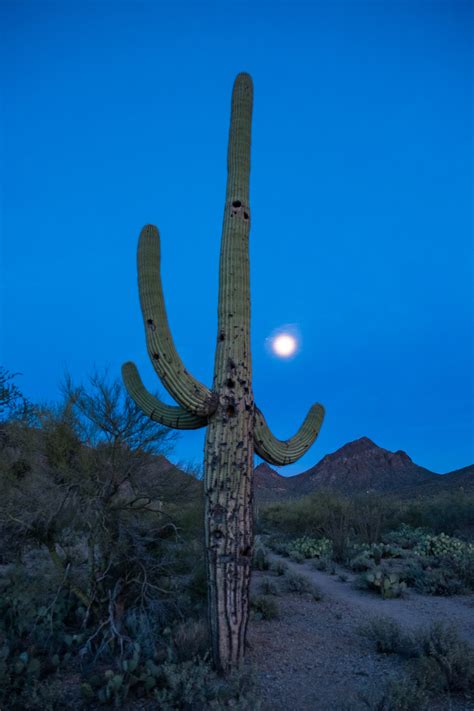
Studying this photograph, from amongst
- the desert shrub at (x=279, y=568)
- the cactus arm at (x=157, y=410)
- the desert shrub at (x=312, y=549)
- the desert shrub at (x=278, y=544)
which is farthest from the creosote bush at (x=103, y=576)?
the desert shrub at (x=278, y=544)

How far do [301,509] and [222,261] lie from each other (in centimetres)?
1411

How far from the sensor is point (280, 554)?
14.5 m

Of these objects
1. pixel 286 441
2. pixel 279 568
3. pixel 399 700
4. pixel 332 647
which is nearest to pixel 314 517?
pixel 279 568

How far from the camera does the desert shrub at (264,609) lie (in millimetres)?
7449

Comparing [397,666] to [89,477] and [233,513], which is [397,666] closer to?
[233,513]

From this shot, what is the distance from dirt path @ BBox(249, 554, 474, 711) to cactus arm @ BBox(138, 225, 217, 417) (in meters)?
3.07

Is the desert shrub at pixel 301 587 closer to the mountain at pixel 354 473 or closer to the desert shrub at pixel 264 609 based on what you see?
the desert shrub at pixel 264 609

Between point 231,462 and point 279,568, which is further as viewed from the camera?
point 279,568

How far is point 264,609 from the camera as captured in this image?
24.7 feet

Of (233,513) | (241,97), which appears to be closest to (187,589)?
(233,513)

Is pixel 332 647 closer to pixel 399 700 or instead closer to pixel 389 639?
pixel 389 639

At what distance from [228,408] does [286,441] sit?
1349 millimetres

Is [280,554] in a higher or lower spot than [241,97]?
lower

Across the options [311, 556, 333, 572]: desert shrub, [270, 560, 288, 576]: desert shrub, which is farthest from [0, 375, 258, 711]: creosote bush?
[311, 556, 333, 572]: desert shrub
